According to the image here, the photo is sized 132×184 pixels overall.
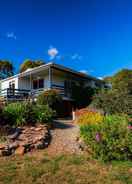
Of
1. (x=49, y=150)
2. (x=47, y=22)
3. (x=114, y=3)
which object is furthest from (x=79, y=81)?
(x=49, y=150)

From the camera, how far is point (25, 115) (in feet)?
36.9

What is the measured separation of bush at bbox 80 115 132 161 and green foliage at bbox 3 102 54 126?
413 centimetres

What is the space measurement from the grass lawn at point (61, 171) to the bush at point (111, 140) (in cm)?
33

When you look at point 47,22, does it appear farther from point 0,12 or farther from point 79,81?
point 79,81

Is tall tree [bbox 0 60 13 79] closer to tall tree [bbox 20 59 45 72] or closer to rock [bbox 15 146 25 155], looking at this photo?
tall tree [bbox 20 59 45 72]

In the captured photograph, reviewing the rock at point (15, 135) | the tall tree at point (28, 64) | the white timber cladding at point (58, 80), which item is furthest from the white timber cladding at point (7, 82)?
the rock at point (15, 135)

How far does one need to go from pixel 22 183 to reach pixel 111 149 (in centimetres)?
319

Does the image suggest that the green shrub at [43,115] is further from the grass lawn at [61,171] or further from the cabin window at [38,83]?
the cabin window at [38,83]

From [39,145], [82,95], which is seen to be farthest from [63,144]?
[82,95]

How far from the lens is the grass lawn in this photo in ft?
18.5

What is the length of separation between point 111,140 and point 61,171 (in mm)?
2101

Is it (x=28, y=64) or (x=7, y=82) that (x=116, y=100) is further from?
(x=28, y=64)

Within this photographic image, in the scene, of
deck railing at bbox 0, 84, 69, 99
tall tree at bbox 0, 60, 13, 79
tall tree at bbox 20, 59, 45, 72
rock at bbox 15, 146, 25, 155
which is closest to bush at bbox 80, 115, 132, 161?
rock at bbox 15, 146, 25, 155

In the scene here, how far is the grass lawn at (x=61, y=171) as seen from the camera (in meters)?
5.63
